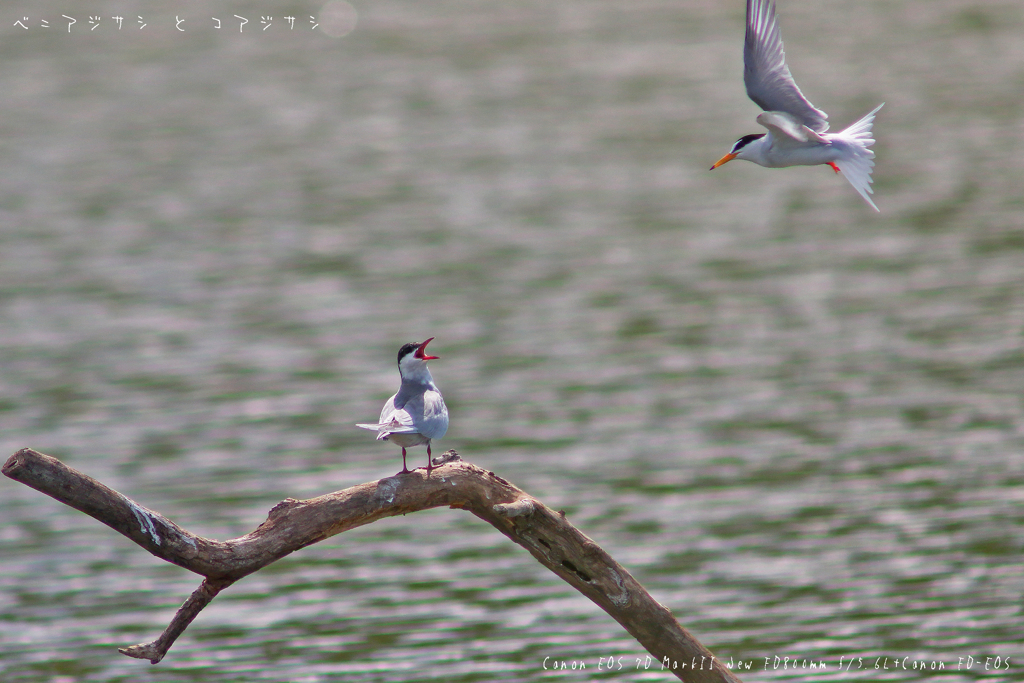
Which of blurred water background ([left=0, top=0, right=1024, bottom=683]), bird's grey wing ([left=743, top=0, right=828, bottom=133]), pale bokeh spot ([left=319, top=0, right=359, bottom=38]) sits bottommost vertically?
blurred water background ([left=0, top=0, right=1024, bottom=683])

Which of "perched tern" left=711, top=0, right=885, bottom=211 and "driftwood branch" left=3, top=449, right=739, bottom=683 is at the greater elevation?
"perched tern" left=711, top=0, right=885, bottom=211

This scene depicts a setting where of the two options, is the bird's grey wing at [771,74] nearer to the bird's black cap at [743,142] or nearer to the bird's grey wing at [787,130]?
the bird's grey wing at [787,130]

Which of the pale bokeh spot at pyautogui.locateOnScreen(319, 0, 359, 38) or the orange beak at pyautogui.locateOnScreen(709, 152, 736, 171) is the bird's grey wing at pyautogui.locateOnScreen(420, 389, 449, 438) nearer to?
the orange beak at pyautogui.locateOnScreen(709, 152, 736, 171)

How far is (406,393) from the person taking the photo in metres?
8.01

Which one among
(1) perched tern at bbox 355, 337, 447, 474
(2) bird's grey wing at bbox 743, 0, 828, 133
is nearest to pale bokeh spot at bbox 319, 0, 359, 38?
(1) perched tern at bbox 355, 337, 447, 474

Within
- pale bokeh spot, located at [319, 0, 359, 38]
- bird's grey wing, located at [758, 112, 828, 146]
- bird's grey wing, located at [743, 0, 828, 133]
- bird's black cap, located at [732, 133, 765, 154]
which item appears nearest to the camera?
bird's grey wing, located at [758, 112, 828, 146]

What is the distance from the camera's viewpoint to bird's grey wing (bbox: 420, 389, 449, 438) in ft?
25.4

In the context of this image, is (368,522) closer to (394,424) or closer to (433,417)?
(394,424)

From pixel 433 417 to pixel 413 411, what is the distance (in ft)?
0.41

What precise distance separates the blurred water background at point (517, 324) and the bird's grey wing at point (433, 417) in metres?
5.26

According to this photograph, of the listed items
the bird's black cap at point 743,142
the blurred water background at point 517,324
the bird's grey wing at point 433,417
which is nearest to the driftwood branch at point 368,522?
the bird's grey wing at point 433,417

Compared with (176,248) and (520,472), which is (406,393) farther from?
(176,248)

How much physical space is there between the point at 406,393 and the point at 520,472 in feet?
31.0

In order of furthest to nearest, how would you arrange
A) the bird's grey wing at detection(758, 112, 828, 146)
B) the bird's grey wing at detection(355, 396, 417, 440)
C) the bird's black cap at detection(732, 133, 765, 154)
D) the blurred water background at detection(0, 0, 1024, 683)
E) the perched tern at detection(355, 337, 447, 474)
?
the blurred water background at detection(0, 0, 1024, 683) → the perched tern at detection(355, 337, 447, 474) → the bird's grey wing at detection(355, 396, 417, 440) → the bird's black cap at detection(732, 133, 765, 154) → the bird's grey wing at detection(758, 112, 828, 146)
